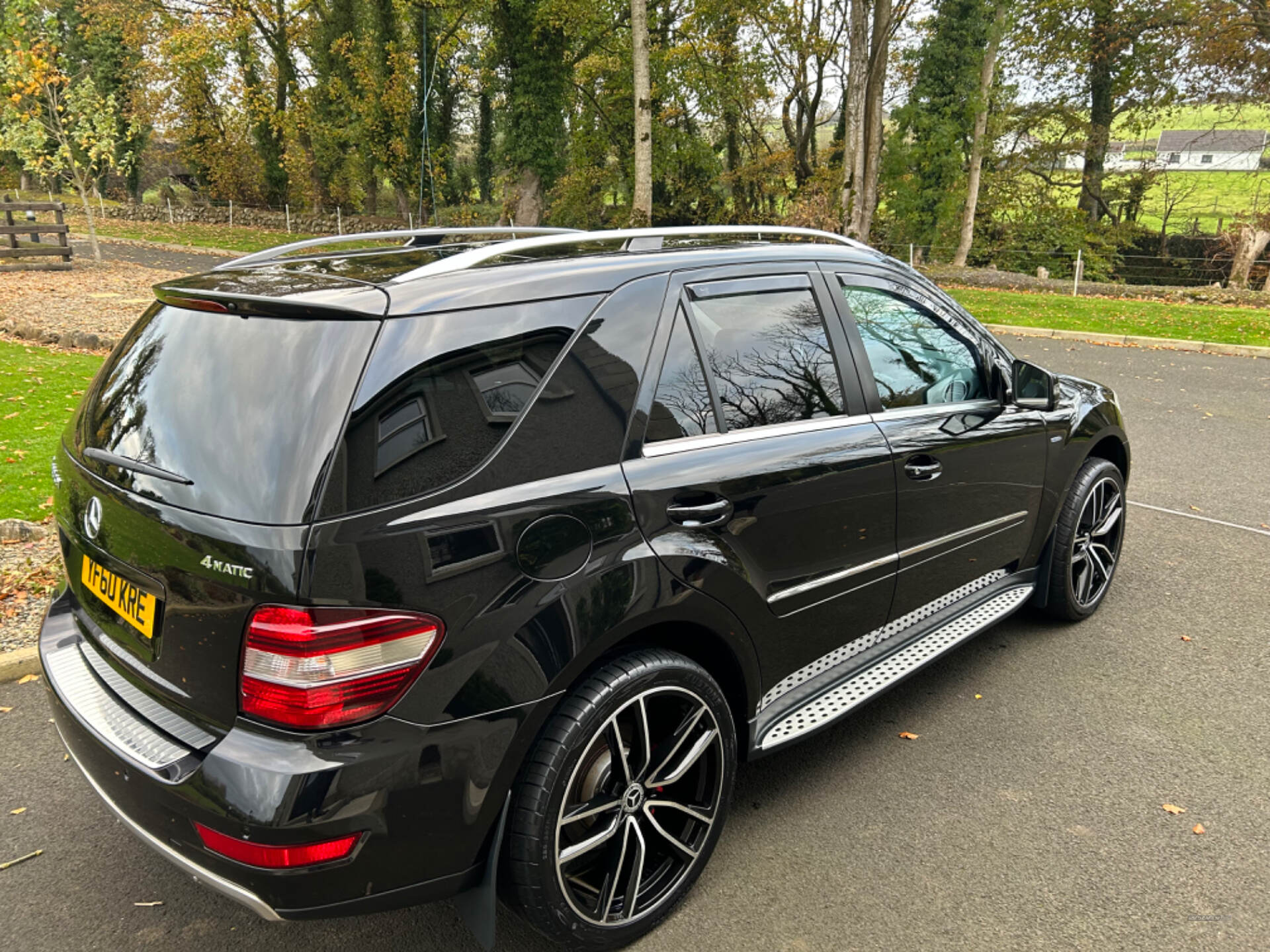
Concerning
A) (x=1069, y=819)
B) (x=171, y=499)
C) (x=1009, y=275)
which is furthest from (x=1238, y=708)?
(x=1009, y=275)

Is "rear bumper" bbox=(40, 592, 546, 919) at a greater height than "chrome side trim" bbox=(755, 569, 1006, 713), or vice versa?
"rear bumper" bbox=(40, 592, 546, 919)

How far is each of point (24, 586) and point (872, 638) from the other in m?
4.10

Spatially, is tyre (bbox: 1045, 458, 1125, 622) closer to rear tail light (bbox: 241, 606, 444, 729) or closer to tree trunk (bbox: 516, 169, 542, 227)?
rear tail light (bbox: 241, 606, 444, 729)

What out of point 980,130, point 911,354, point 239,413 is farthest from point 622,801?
point 980,130

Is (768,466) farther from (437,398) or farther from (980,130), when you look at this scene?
(980,130)

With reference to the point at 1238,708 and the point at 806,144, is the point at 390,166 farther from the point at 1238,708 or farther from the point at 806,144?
the point at 1238,708

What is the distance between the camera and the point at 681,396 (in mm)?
2586

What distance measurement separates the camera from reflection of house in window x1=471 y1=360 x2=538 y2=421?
7.02ft

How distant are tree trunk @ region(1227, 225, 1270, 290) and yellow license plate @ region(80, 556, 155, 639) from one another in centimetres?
2579

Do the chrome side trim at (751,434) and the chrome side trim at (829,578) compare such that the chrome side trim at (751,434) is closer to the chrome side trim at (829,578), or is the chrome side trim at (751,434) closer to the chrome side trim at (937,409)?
the chrome side trim at (937,409)

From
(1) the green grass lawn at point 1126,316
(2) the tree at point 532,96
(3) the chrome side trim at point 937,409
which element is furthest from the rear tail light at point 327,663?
(2) the tree at point 532,96

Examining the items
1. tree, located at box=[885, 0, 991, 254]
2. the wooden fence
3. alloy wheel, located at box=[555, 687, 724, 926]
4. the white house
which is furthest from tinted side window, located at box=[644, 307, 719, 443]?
tree, located at box=[885, 0, 991, 254]

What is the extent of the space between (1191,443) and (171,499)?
8.46 meters

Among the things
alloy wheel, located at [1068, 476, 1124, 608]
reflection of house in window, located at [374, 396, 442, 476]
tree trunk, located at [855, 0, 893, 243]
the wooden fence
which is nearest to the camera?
reflection of house in window, located at [374, 396, 442, 476]
